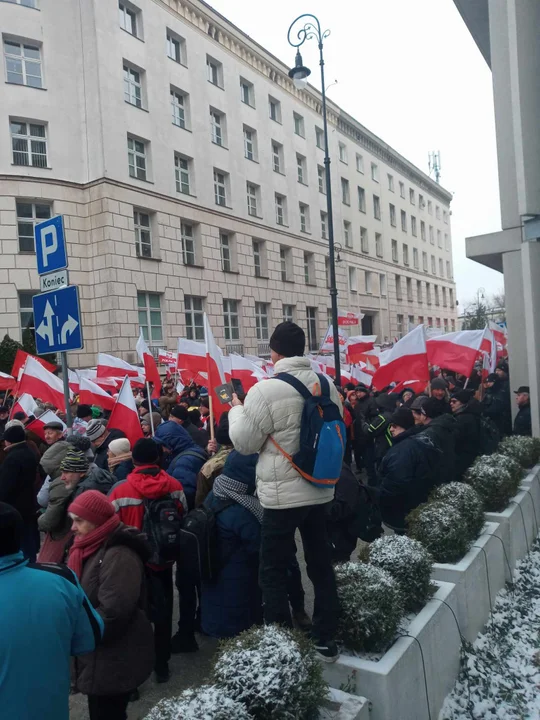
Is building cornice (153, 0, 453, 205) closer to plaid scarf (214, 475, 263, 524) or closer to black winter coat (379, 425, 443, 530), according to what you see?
black winter coat (379, 425, 443, 530)

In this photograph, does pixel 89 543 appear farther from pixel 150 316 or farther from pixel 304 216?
pixel 304 216

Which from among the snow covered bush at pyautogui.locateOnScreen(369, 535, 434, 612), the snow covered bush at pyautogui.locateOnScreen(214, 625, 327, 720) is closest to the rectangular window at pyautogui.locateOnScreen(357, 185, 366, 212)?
the snow covered bush at pyautogui.locateOnScreen(369, 535, 434, 612)

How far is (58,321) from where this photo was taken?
17.7ft

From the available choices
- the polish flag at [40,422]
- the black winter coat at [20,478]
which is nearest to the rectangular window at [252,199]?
the polish flag at [40,422]

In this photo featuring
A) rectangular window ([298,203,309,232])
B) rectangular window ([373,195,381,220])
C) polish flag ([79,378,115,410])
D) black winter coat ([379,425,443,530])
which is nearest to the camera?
black winter coat ([379,425,443,530])

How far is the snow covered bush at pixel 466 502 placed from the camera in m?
4.78

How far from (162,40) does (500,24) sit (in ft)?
58.9

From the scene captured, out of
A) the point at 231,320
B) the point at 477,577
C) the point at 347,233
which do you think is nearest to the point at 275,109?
the point at 347,233

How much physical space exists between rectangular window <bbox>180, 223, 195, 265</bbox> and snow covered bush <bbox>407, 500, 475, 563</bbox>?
21.9 m

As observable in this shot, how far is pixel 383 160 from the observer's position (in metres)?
45.9

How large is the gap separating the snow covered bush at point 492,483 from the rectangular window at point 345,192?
35637 millimetres

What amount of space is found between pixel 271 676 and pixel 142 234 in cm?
2267

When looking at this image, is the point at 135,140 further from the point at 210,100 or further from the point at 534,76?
the point at 534,76

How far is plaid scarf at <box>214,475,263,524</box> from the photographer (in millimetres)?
3916
